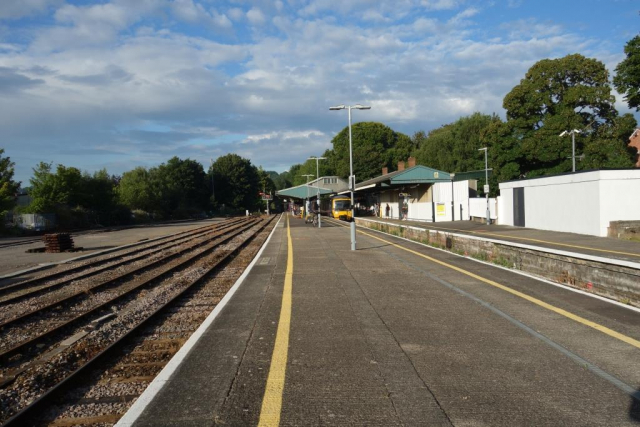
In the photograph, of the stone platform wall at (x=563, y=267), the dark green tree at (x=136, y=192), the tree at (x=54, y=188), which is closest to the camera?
the stone platform wall at (x=563, y=267)

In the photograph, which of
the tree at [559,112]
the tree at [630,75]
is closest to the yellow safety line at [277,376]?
the tree at [630,75]

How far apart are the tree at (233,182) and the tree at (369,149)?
736 inches

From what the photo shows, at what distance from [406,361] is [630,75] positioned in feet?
109

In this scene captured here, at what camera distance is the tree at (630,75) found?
30.5 metres

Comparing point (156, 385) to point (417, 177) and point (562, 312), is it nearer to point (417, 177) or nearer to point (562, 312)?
point (562, 312)

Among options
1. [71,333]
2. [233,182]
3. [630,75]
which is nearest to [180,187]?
[233,182]

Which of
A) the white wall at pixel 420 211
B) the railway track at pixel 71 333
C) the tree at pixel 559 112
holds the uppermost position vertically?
the tree at pixel 559 112

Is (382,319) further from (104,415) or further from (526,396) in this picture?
(104,415)

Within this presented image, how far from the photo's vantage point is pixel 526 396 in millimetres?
4441

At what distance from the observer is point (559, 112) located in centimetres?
4247

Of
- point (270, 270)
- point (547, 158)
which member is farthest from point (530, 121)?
point (270, 270)

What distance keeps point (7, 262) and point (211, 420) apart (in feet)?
64.9

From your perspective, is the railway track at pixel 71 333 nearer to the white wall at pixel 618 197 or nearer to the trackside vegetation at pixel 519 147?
the white wall at pixel 618 197

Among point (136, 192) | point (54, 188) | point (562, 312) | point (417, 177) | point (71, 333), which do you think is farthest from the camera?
point (136, 192)
